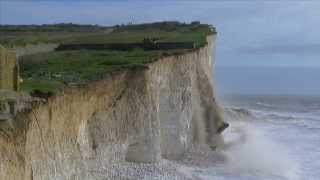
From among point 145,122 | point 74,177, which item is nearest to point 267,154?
point 145,122

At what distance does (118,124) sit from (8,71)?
22.9 feet

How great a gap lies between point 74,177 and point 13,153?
4.54 metres

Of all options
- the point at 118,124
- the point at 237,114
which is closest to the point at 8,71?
the point at 118,124

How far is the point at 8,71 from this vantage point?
17.7 m

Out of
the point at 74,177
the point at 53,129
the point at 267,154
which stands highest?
the point at 53,129

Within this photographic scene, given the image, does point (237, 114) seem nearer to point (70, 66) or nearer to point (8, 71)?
point (70, 66)

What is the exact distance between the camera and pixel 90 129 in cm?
2166

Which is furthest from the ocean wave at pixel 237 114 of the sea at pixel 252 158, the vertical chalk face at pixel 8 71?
the vertical chalk face at pixel 8 71

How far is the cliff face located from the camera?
16391mm

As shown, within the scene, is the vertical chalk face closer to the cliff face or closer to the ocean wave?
the cliff face

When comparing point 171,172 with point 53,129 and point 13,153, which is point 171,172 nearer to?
point 53,129

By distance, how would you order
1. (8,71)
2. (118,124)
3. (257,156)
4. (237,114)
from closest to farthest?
(8,71) < (118,124) < (257,156) < (237,114)

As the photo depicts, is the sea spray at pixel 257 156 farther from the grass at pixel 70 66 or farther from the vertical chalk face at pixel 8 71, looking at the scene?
the vertical chalk face at pixel 8 71

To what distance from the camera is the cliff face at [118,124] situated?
16.4 m
